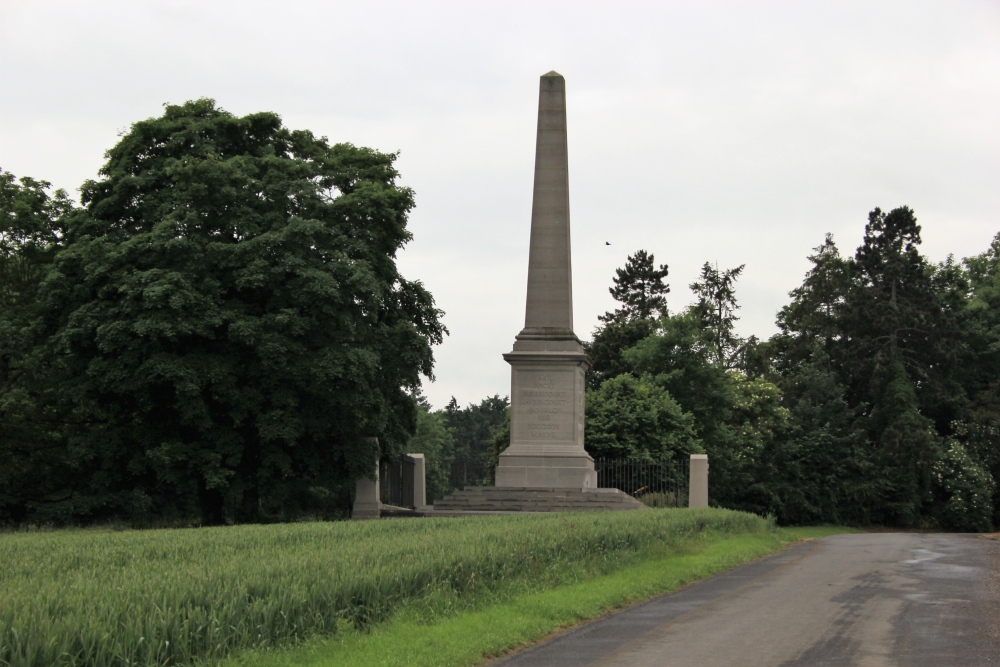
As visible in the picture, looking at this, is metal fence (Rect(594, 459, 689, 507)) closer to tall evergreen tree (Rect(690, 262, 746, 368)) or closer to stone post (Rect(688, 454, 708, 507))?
stone post (Rect(688, 454, 708, 507))

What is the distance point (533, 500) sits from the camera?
99.2 feet

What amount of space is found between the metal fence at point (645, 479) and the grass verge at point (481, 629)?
1827cm

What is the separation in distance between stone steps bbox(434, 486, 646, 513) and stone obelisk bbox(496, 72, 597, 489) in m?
0.58

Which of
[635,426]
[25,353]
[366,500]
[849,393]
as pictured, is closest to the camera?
[25,353]

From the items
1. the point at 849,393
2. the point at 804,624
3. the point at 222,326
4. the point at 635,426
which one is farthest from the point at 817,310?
the point at 804,624

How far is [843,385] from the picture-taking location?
65.8m

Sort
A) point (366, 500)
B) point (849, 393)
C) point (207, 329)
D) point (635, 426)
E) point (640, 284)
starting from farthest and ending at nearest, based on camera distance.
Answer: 1. point (640, 284)
2. point (849, 393)
3. point (635, 426)
4. point (366, 500)
5. point (207, 329)

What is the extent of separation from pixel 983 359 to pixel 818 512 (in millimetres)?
20286

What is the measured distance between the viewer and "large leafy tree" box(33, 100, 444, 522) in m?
27.7

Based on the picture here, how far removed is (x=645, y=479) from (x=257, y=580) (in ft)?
90.8

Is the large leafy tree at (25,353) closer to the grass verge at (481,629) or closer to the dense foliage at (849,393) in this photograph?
the grass verge at (481,629)

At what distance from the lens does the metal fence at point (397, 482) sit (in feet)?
115

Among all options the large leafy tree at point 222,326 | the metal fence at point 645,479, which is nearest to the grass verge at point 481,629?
the large leafy tree at point 222,326

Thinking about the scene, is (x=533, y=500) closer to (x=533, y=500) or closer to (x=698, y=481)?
(x=533, y=500)
